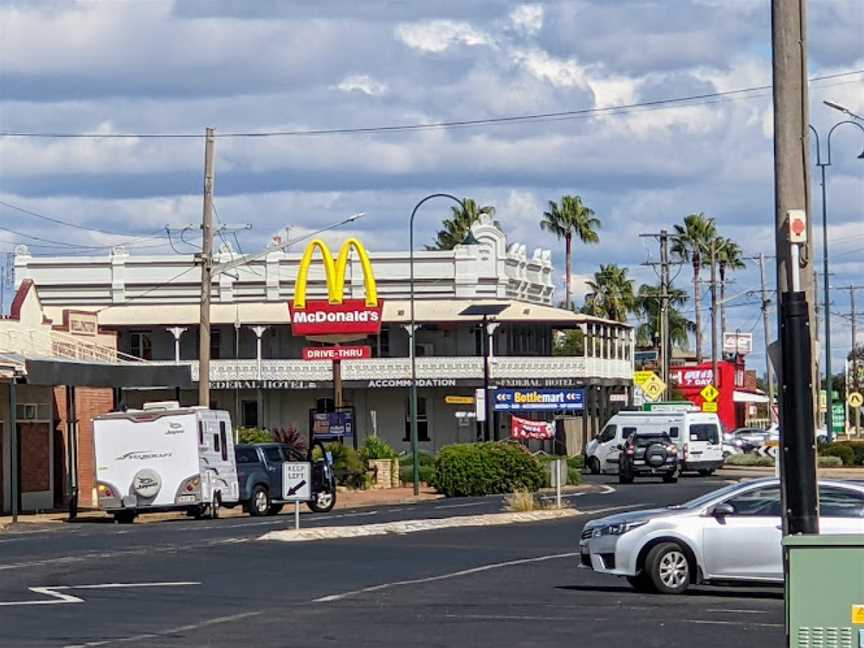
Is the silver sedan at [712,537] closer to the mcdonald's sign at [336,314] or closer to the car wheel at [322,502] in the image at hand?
the car wheel at [322,502]

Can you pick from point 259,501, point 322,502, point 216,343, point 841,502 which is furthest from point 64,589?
point 216,343

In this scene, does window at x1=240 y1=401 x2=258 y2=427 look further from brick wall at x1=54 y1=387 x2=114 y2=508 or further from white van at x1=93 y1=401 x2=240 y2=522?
white van at x1=93 y1=401 x2=240 y2=522

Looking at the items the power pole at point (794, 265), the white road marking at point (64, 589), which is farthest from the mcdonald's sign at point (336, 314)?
the power pole at point (794, 265)

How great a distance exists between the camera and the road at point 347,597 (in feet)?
53.5

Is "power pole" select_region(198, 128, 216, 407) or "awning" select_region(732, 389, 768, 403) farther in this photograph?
"awning" select_region(732, 389, 768, 403)

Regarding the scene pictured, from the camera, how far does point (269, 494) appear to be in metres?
41.2

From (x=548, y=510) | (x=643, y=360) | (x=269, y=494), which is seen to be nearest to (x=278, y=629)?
(x=548, y=510)

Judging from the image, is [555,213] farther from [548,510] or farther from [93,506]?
[548,510]

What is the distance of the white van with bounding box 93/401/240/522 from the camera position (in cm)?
3775

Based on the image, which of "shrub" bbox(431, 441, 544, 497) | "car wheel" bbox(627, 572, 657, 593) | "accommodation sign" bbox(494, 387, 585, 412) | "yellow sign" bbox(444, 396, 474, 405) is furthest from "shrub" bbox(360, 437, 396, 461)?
"car wheel" bbox(627, 572, 657, 593)

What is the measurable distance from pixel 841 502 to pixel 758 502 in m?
0.95

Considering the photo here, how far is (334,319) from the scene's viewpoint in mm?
62125

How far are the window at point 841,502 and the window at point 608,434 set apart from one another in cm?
4232

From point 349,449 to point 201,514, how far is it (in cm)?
1524
